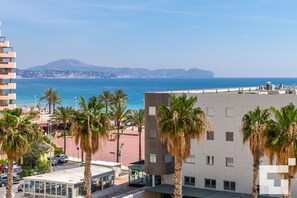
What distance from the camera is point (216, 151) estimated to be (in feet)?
156

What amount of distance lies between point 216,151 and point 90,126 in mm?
16017

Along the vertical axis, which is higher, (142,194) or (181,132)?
(181,132)

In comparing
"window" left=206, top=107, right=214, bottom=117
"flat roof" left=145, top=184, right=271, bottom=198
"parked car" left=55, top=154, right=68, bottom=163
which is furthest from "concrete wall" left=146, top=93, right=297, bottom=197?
"parked car" left=55, top=154, right=68, bottom=163

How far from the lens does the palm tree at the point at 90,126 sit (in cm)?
3747

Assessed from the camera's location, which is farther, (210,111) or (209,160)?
(209,160)

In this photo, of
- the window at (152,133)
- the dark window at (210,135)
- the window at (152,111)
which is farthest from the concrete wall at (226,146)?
the window at (152,111)

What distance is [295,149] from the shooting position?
Answer: 105 feet

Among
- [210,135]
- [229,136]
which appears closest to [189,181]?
[210,135]

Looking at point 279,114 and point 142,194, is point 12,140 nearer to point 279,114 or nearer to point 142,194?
point 142,194

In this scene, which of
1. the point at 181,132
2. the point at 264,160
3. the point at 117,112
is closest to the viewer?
the point at 181,132

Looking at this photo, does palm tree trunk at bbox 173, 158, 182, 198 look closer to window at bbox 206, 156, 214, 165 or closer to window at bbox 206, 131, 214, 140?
window at bbox 206, 156, 214, 165

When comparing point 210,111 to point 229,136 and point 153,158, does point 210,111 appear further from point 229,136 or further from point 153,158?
point 153,158

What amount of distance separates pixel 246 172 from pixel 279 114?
13850 millimetres

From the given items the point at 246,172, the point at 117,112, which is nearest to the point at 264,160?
the point at 246,172
